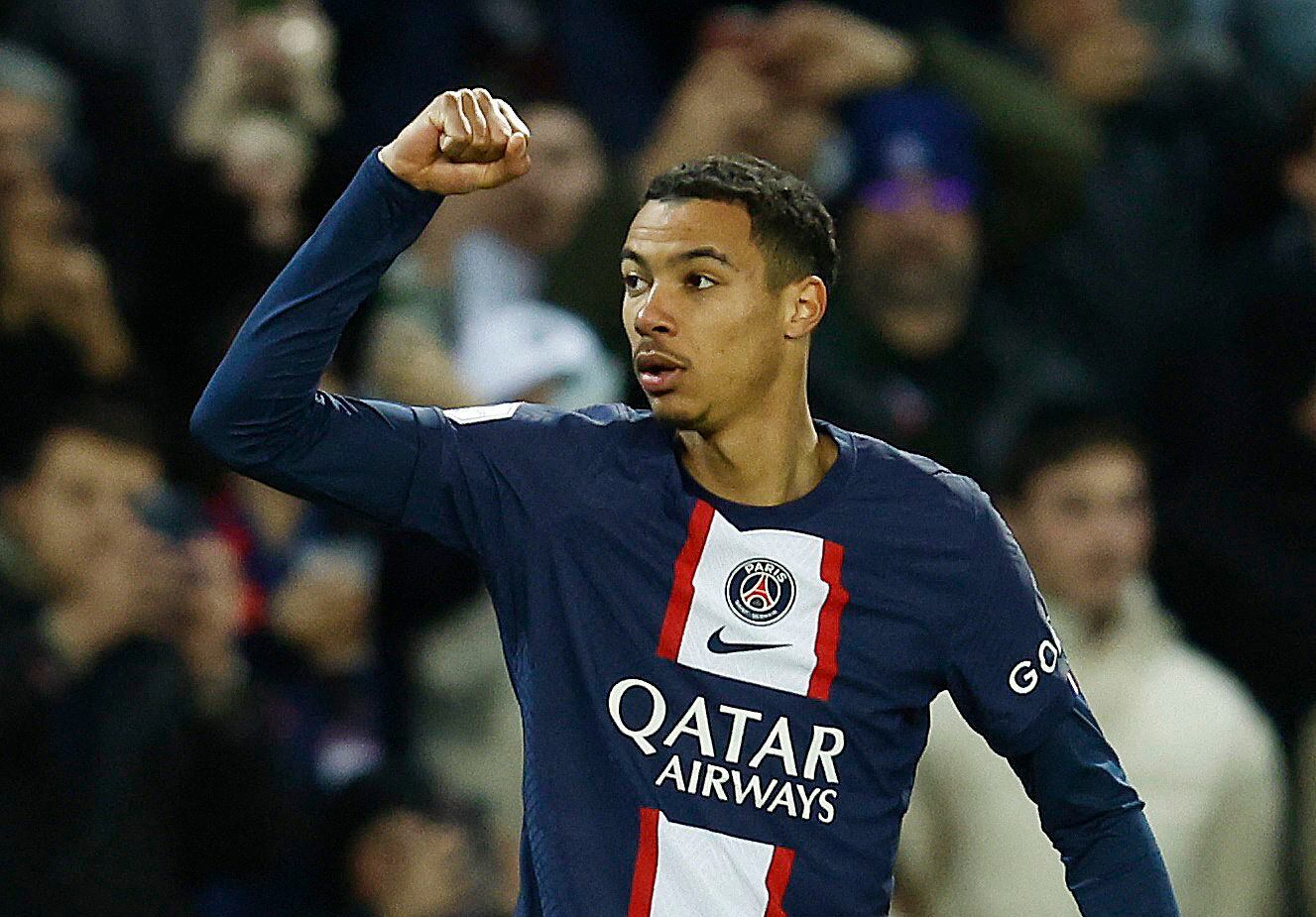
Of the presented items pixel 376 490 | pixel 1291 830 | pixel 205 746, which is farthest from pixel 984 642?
pixel 1291 830

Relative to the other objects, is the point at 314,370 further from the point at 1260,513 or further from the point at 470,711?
the point at 1260,513

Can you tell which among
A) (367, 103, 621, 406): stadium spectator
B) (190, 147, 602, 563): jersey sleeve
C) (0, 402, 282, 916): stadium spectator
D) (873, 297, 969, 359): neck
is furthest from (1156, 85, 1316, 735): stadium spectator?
(190, 147, 602, 563): jersey sleeve

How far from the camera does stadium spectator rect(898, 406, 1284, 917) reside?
5316 mm

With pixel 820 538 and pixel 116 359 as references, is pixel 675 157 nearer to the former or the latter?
pixel 116 359

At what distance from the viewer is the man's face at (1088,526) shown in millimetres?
5645

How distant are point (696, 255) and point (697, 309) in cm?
7

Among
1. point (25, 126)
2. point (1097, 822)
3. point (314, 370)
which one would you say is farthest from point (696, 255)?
point (25, 126)

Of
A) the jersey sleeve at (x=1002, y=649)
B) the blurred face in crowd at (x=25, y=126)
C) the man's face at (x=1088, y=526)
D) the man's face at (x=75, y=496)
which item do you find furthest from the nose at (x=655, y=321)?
the blurred face in crowd at (x=25, y=126)

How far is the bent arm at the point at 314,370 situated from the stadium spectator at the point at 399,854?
89.6 inches

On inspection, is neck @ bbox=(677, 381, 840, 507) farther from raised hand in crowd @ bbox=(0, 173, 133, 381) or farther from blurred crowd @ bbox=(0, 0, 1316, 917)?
raised hand in crowd @ bbox=(0, 173, 133, 381)

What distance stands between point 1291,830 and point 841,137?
2239 mm

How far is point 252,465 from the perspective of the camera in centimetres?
314

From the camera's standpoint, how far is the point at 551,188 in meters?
6.38

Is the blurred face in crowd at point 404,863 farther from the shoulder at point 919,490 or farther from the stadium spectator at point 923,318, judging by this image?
the shoulder at point 919,490
